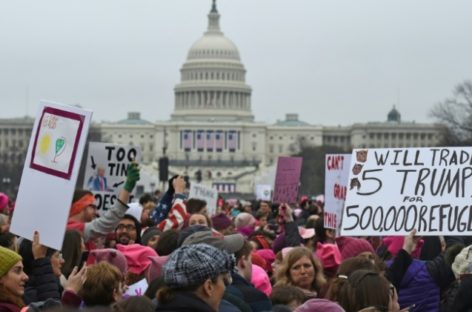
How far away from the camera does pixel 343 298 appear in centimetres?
894

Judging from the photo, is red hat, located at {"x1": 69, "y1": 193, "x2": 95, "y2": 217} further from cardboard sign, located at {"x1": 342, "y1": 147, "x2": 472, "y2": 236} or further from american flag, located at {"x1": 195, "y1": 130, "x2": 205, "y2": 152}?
american flag, located at {"x1": 195, "y1": 130, "x2": 205, "y2": 152}

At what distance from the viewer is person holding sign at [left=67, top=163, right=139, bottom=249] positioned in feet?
34.9

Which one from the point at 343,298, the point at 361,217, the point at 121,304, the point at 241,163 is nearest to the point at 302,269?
the point at 361,217

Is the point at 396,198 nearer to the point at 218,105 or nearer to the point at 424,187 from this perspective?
the point at 424,187

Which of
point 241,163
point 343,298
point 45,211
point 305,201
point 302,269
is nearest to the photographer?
point 343,298

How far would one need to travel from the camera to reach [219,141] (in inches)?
7126

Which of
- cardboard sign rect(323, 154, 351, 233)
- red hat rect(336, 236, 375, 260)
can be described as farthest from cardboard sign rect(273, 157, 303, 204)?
red hat rect(336, 236, 375, 260)

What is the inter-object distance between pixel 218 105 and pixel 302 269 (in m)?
172

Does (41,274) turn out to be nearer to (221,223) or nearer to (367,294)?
(367,294)

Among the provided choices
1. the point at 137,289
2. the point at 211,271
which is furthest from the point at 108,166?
the point at 211,271

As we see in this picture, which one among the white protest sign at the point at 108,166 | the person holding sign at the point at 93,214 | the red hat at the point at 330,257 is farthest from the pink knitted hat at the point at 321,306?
the white protest sign at the point at 108,166

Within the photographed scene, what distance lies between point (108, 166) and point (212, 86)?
164635 millimetres

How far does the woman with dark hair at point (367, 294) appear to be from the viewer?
28.9 feet

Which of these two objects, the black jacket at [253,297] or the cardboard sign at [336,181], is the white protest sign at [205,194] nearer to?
the cardboard sign at [336,181]
